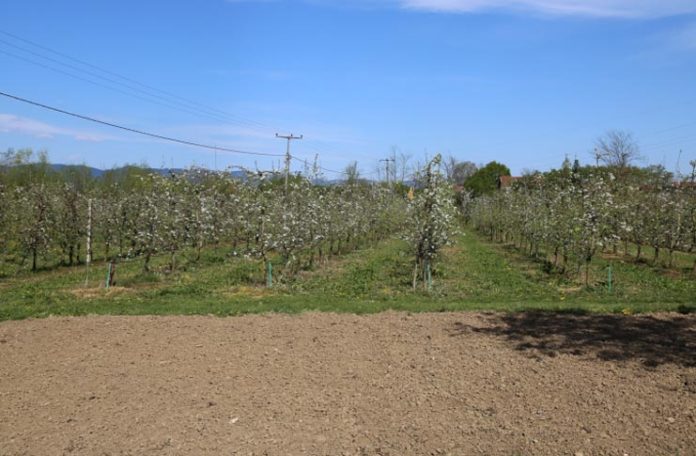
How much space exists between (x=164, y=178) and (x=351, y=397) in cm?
1220

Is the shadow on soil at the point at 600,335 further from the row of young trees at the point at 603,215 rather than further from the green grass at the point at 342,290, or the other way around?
the row of young trees at the point at 603,215

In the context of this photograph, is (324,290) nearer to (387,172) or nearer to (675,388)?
(675,388)

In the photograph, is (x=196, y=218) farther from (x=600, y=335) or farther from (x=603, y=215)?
(x=600, y=335)

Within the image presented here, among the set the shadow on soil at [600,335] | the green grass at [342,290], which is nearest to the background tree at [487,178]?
the green grass at [342,290]

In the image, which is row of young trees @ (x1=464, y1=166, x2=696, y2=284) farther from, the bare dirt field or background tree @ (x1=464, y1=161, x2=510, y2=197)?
background tree @ (x1=464, y1=161, x2=510, y2=197)

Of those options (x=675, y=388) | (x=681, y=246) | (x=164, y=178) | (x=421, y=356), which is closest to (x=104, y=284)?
(x=164, y=178)

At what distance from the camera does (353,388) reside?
226 inches

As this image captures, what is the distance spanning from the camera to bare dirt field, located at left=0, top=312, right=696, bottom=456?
455cm

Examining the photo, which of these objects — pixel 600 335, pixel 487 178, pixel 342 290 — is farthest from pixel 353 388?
pixel 487 178

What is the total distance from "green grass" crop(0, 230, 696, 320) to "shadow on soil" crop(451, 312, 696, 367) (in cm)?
87

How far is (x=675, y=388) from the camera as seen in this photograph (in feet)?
18.1

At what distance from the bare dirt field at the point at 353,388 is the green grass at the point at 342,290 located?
4.82ft

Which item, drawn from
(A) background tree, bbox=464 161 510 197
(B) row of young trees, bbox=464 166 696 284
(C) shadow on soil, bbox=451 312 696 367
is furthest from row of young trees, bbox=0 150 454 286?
(A) background tree, bbox=464 161 510 197

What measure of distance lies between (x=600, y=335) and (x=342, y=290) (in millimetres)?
6178
